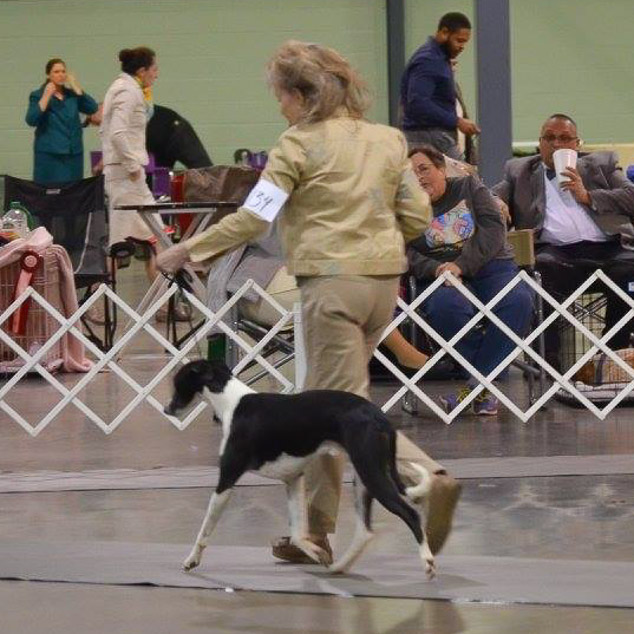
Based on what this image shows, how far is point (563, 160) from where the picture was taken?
7344mm

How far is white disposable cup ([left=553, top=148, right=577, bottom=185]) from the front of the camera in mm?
7340

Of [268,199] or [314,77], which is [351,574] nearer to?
[268,199]

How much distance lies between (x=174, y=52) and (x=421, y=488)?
12905mm

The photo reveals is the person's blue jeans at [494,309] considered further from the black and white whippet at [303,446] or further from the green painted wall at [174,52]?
the green painted wall at [174,52]

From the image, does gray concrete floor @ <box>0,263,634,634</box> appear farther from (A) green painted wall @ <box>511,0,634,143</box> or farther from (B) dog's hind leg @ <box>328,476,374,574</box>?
(A) green painted wall @ <box>511,0,634,143</box>

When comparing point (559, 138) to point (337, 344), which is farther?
point (559, 138)

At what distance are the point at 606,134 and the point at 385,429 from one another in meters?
13.3

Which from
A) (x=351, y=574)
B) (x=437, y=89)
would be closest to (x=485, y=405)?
(x=437, y=89)

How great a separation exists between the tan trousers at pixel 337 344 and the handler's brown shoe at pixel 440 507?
0.16ft

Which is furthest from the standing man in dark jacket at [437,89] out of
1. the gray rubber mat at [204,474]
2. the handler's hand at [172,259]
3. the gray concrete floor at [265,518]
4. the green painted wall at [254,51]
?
the green painted wall at [254,51]

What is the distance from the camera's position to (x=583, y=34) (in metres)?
17.0

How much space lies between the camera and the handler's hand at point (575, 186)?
7.37m

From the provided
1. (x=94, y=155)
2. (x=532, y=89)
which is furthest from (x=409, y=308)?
(x=532, y=89)

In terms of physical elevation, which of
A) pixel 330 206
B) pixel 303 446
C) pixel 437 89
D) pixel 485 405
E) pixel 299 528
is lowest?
pixel 485 405
